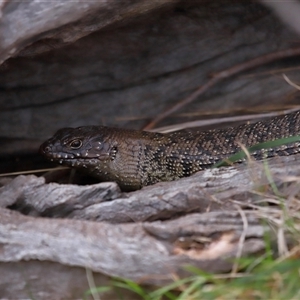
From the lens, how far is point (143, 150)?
362 cm

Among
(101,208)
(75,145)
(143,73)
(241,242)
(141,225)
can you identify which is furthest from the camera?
(143,73)

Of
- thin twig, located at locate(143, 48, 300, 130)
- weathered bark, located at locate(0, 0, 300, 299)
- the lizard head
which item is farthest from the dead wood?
thin twig, located at locate(143, 48, 300, 130)

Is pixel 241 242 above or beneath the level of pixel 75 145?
beneath

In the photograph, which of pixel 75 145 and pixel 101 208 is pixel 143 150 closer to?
pixel 75 145

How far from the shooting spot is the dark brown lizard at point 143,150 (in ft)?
11.2

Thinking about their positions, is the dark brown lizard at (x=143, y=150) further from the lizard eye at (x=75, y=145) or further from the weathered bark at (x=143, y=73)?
the weathered bark at (x=143, y=73)

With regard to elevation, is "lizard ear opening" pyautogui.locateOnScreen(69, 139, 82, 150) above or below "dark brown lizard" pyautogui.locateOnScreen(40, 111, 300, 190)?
above

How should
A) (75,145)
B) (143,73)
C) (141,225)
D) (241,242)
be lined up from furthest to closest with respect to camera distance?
(143,73)
(75,145)
(141,225)
(241,242)

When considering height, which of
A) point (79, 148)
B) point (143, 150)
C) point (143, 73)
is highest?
point (143, 73)

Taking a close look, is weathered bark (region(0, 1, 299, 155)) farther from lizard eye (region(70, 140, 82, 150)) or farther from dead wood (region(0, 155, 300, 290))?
dead wood (region(0, 155, 300, 290))

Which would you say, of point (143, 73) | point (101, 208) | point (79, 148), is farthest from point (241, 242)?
point (143, 73)

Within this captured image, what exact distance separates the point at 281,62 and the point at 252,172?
2003 mm

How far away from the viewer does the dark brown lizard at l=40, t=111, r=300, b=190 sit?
3418 millimetres

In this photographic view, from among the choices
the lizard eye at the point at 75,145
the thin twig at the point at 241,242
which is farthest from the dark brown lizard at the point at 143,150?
the thin twig at the point at 241,242
